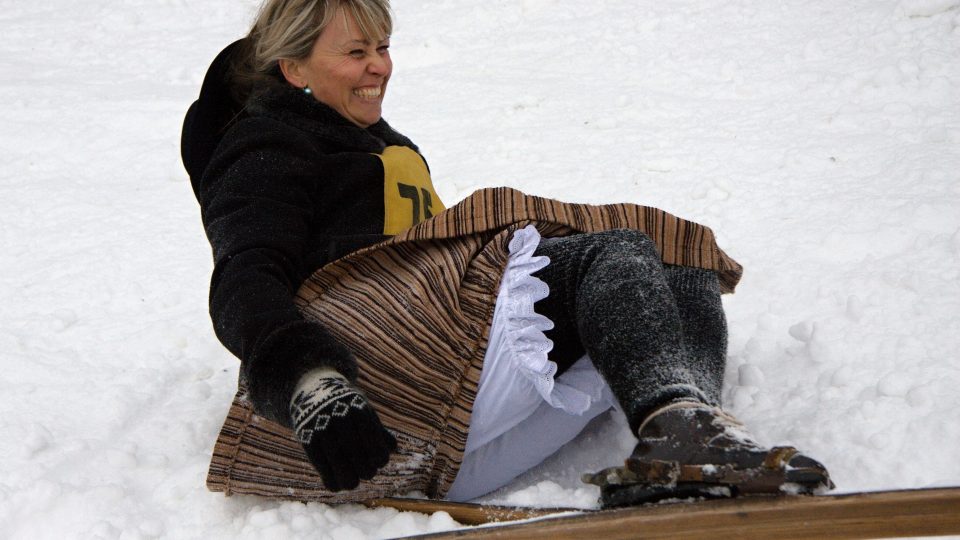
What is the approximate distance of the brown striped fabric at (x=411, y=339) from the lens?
1.67m

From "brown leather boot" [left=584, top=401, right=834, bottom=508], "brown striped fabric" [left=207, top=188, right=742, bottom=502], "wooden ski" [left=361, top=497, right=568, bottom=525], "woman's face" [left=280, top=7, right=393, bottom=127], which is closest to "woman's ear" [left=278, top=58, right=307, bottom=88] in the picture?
"woman's face" [left=280, top=7, right=393, bottom=127]

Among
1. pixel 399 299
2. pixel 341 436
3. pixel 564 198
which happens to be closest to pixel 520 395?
pixel 399 299

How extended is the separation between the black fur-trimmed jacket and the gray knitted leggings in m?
0.41

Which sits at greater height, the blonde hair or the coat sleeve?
the blonde hair

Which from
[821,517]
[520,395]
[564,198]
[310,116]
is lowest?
[564,198]

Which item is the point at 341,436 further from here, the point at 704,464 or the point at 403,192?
the point at 403,192

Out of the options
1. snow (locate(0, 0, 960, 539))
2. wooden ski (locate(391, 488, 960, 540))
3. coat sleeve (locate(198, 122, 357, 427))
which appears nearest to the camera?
wooden ski (locate(391, 488, 960, 540))

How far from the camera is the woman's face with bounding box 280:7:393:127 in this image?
205cm

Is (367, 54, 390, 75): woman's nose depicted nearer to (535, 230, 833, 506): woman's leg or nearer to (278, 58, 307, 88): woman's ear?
(278, 58, 307, 88): woman's ear

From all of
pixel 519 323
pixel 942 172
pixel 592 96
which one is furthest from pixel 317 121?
pixel 592 96

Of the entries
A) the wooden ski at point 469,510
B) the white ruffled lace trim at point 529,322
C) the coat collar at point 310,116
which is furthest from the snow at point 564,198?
the coat collar at point 310,116

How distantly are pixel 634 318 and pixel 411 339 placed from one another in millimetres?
405

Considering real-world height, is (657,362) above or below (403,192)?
above

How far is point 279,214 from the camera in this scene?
1.78 m
